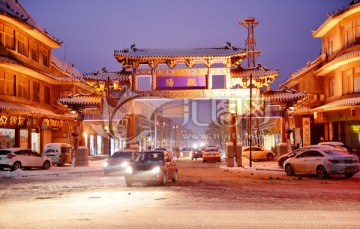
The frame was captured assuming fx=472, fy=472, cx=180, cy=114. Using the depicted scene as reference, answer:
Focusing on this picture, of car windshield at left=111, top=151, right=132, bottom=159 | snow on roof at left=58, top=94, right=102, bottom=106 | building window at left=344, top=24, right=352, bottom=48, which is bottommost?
car windshield at left=111, top=151, right=132, bottom=159

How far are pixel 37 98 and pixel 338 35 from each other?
92.0 ft

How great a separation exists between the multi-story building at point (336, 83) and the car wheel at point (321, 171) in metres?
11.8

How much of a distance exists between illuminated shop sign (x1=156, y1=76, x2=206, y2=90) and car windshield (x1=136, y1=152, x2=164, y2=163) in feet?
55.2

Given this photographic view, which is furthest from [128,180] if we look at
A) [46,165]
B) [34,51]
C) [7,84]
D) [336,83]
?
[34,51]

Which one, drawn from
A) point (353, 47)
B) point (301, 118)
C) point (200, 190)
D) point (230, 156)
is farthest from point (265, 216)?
point (301, 118)

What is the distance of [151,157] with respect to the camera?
21.8 meters

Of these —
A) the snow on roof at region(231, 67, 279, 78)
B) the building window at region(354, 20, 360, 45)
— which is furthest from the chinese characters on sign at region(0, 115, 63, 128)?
the building window at region(354, 20, 360, 45)

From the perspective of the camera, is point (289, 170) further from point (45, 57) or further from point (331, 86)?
point (45, 57)

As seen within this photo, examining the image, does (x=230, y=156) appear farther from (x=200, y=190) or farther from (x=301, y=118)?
(x=200, y=190)

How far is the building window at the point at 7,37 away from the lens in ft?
125

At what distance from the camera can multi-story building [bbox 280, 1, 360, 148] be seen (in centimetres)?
3669

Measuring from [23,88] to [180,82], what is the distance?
1428cm

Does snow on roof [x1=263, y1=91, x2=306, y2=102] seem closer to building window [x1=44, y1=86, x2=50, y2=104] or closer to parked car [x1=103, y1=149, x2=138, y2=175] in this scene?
parked car [x1=103, y1=149, x2=138, y2=175]

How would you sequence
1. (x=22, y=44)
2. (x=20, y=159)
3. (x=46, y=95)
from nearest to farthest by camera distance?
(x=20, y=159), (x=22, y=44), (x=46, y=95)
